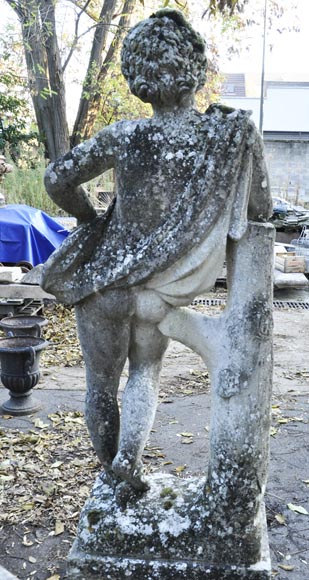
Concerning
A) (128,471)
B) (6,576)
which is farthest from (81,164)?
(6,576)

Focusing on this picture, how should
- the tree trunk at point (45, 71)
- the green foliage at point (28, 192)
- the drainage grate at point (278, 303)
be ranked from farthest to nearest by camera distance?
the tree trunk at point (45, 71) → the green foliage at point (28, 192) → the drainage grate at point (278, 303)

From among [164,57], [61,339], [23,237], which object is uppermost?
[164,57]

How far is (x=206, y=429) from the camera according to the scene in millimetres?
4035

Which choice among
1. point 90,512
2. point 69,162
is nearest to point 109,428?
point 90,512

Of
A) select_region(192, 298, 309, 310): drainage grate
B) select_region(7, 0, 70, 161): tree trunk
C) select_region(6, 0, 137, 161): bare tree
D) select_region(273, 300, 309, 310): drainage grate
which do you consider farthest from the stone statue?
select_region(6, 0, 137, 161): bare tree

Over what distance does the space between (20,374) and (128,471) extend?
8.05ft

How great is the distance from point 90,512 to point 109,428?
308mm

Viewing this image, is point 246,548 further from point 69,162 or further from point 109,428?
point 69,162

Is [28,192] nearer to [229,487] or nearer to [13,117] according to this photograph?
[13,117]

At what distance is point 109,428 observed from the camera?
220 cm

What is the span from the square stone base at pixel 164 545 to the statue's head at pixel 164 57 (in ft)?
4.65

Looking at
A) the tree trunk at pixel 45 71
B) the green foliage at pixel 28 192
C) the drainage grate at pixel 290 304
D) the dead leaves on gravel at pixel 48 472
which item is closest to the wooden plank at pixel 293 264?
the drainage grate at pixel 290 304

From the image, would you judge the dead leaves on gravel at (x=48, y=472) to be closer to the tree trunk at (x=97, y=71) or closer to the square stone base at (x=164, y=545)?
the square stone base at (x=164, y=545)

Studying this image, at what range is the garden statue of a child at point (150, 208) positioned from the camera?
6.26ft
